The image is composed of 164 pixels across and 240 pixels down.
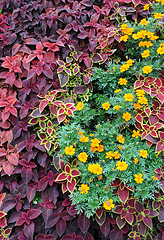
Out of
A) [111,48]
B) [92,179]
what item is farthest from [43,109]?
[111,48]

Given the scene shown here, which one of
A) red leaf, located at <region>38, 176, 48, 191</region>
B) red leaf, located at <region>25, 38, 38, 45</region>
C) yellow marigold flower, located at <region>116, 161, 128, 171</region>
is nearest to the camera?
yellow marigold flower, located at <region>116, 161, 128, 171</region>

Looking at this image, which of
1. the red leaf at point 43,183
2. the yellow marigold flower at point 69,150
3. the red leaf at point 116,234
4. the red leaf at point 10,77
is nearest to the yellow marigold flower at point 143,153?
the yellow marigold flower at point 69,150

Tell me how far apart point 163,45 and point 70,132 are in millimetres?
1107

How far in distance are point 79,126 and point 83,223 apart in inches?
29.5

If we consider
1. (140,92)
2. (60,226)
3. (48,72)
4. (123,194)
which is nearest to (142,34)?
(140,92)

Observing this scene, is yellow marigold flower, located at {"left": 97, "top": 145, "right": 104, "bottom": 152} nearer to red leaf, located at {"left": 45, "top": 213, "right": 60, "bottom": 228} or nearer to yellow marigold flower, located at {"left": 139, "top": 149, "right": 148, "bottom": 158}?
yellow marigold flower, located at {"left": 139, "top": 149, "right": 148, "bottom": 158}

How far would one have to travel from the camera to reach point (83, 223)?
1745mm

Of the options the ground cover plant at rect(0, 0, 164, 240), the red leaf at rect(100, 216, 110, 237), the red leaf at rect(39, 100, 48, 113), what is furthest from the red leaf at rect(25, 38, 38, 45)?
the red leaf at rect(100, 216, 110, 237)

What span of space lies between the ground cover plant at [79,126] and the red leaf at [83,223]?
1 centimetres

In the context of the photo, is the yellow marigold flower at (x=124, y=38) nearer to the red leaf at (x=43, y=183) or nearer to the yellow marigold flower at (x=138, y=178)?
the yellow marigold flower at (x=138, y=178)

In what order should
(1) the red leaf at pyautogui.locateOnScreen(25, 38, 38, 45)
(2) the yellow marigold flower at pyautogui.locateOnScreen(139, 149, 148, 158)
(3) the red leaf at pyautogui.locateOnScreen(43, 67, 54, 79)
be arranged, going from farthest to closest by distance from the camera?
(1) the red leaf at pyautogui.locateOnScreen(25, 38, 38, 45) → (3) the red leaf at pyautogui.locateOnScreen(43, 67, 54, 79) → (2) the yellow marigold flower at pyautogui.locateOnScreen(139, 149, 148, 158)

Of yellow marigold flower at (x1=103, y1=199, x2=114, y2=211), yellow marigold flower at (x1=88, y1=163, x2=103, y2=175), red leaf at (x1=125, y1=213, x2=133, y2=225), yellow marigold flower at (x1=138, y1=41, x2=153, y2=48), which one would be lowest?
red leaf at (x1=125, y1=213, x2=133, y2=225)

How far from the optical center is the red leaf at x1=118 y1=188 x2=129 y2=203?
1737 millimetres

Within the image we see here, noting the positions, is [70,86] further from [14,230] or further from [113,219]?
[14,230]
